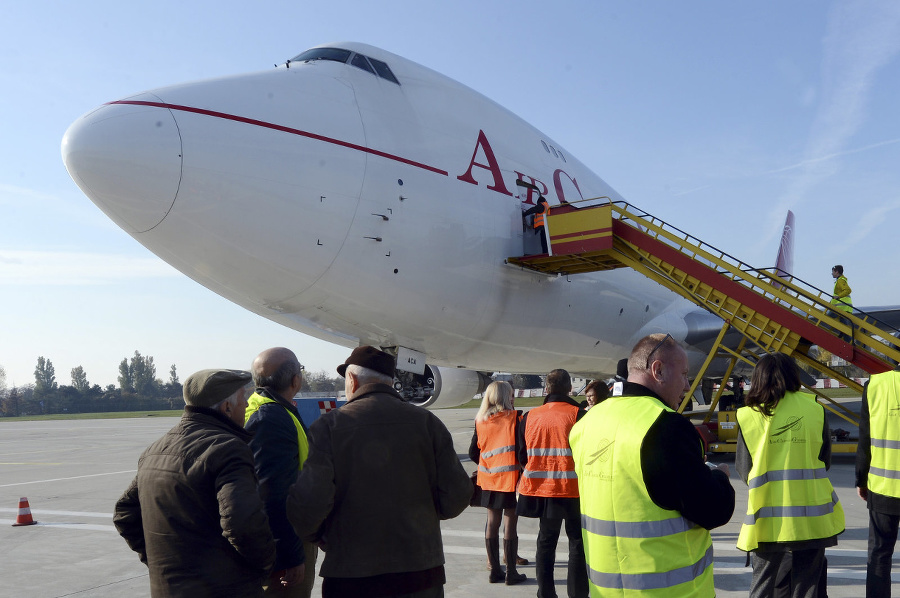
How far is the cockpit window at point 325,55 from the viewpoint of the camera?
775 centimetres

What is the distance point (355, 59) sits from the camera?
25.4ft

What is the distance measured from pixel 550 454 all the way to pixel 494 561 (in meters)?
1.02

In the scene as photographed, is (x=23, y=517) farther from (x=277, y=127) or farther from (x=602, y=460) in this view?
(x=602, y=460)

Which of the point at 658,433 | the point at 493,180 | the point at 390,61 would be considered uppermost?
the point at 390,61

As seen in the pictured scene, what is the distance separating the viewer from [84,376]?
125375 millimetres

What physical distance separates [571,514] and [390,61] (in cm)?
560

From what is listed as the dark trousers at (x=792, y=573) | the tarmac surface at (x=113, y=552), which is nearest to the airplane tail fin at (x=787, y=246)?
the tarmac surface at (x=113, y=552)

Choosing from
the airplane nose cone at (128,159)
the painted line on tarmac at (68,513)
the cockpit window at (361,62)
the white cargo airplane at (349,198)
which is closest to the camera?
the airplane nose cone at (128,159)

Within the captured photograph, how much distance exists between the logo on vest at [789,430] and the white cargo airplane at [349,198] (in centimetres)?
407

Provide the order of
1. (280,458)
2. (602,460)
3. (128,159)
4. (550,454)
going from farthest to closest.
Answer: (128,159)
(550,454)
(280,458)
(602,460)

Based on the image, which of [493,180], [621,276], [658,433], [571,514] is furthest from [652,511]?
[621,276]

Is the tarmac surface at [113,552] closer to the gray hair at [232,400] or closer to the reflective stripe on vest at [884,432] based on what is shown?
the reflective stripe on vest at [884,432]

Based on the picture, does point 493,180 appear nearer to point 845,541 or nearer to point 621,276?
point 621,276

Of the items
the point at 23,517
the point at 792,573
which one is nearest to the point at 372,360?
the point at 792,573
